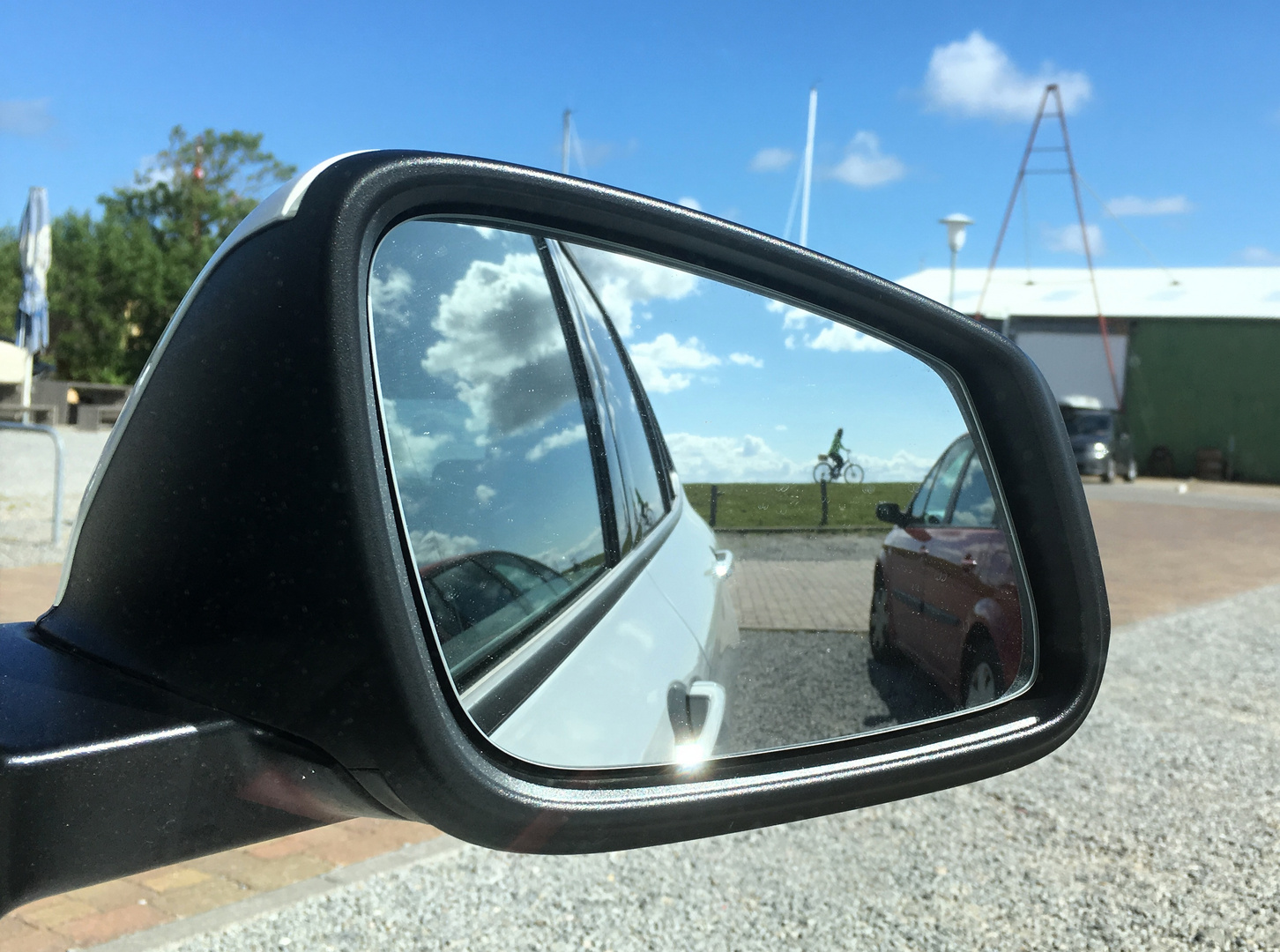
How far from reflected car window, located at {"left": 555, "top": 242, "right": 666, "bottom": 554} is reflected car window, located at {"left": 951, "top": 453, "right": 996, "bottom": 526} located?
357 millimetres

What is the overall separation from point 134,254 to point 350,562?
118 feet

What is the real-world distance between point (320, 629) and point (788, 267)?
0.59 metres

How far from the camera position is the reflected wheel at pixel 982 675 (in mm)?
1181

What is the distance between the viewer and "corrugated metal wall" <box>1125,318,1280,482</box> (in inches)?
1201

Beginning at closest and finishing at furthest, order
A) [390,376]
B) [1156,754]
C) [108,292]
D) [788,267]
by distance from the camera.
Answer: [390,376] < [788,267] < [1156,754] < [108,292]

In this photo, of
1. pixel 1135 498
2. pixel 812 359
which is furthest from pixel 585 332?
pixel 1135 498

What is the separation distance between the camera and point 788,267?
1.10 metres

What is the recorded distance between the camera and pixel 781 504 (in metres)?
1.13

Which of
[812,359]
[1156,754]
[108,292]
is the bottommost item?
[1156,754]

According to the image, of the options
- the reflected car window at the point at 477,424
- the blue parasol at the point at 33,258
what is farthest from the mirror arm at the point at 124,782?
the blue parasol at the point at 33,258

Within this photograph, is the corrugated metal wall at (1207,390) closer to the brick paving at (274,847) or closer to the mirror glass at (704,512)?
the brick paving at (274,847)

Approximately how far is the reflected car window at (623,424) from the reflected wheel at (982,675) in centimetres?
42

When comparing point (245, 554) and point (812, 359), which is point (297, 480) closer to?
point (245, 554)

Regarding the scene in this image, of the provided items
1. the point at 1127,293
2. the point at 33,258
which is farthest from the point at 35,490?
the point at 1127,293
